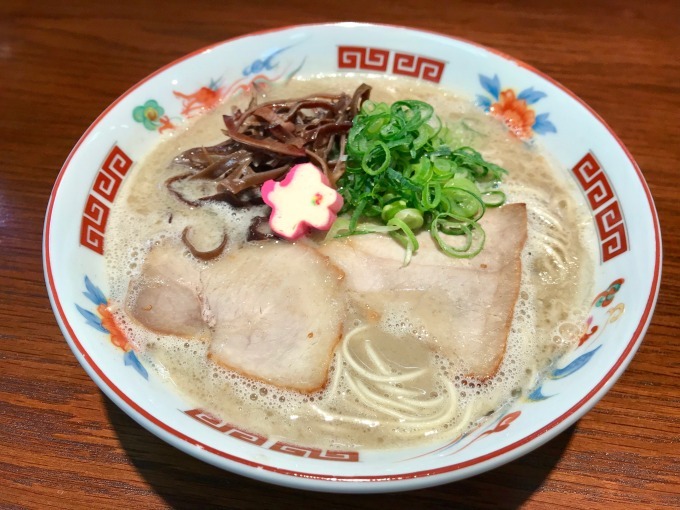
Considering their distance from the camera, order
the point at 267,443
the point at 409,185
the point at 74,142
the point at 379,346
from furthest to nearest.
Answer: the point at 74,142 < the point at 409,185 < the point at 379,346 < the point at 267,443

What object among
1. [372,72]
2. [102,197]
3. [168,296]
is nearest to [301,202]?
[168,296]

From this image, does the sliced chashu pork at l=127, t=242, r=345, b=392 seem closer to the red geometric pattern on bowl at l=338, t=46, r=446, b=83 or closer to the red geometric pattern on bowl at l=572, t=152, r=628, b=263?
the red geometric pattern on bowl at l=572, t=152, r=628, b=263

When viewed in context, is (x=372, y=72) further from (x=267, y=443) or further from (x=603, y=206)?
(x=267, y=443)

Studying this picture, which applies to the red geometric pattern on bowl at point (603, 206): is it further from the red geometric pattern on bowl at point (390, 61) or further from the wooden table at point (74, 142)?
the red geometric pattern on bowl at point (390, 61)

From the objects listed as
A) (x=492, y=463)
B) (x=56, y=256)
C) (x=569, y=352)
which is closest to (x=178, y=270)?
(x=56, y=256)

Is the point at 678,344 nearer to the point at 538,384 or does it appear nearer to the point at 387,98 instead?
the point at 538,384

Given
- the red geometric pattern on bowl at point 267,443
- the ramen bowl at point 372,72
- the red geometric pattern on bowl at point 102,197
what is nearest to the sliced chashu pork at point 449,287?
the ramen bowl at point 372,72
